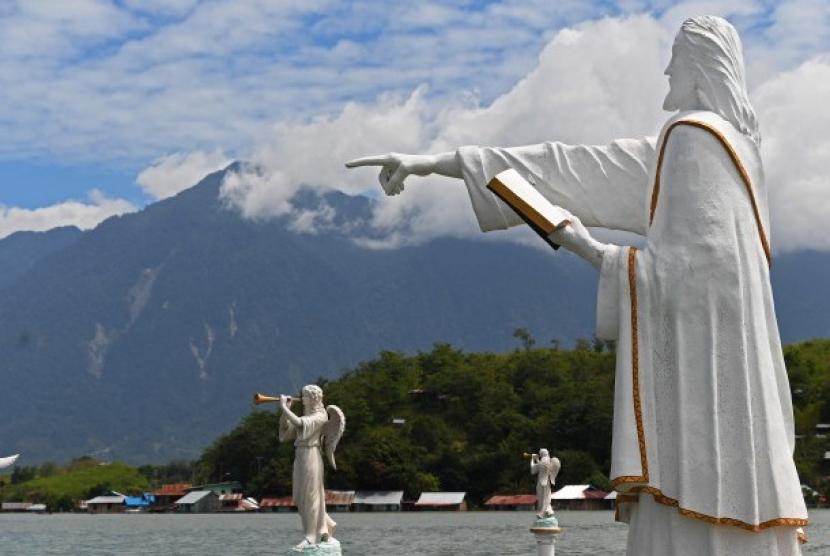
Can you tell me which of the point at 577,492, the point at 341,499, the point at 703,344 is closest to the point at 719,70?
the point at 703,344

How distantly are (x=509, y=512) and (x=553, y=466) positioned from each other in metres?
47.4

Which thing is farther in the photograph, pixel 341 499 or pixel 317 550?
pixel 341 499

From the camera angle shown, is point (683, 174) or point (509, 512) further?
point (509, 512)

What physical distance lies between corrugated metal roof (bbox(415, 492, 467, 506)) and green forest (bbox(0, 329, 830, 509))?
30.0 inches

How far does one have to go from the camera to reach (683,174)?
19.6ft

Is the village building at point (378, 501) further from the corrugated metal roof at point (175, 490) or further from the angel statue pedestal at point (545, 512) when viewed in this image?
the angel statue pedestal at point (545, 512)

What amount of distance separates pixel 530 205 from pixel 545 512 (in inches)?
708

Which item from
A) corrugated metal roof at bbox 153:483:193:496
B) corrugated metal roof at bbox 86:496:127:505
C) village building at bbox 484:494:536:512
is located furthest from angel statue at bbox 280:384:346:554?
corrugated metal roof at bbox 86:496:127:505

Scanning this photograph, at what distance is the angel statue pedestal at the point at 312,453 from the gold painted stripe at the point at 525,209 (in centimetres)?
1022

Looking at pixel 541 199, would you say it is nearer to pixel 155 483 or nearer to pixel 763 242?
pixel 763 242

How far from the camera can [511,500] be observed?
238ft

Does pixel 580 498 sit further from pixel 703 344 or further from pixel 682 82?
pixel 703 344

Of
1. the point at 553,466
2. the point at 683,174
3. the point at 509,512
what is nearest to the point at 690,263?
the point at 683,174

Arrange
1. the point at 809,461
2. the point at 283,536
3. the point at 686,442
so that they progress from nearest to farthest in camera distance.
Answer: the point at 686,442
the point at 283,536
the point at 809,461
